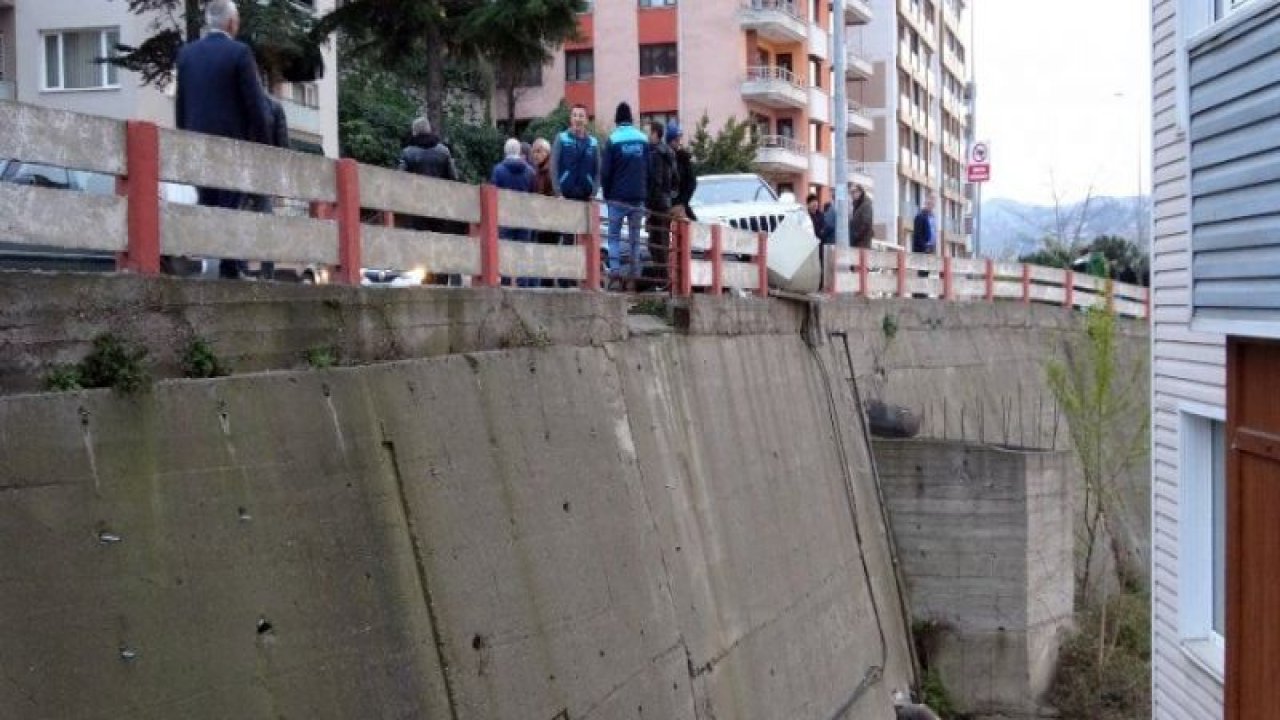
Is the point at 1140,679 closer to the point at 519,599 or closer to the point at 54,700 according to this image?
the point at 519,599

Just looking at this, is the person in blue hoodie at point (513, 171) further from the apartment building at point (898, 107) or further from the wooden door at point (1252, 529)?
the apartment building at point (898, 107)

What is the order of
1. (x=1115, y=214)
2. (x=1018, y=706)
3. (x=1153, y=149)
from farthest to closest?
(x=1115, y=214) → (x=1018, y=706) → (x=1153, y=149)

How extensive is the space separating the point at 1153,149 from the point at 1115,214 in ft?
277

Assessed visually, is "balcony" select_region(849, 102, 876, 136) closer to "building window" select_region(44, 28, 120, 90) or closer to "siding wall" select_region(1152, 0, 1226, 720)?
"building window" select_region(44, 28, 120, 90)

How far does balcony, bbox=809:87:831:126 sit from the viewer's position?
168ft

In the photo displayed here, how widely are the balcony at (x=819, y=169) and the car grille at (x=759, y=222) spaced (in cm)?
3175

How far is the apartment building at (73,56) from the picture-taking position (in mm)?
28078

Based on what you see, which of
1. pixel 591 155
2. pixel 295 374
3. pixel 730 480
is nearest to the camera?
pixel 295 374

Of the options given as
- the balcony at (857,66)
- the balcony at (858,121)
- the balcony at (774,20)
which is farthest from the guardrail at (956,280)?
the balcony at (857,66)

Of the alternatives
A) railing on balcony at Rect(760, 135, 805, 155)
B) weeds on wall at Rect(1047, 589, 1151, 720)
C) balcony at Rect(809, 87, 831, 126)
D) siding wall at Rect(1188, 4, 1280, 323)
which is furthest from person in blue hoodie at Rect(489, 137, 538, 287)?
balcony at Rect(809, 87, 831, 126)

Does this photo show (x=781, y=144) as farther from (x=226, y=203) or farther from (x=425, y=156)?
(x=226, y=203)

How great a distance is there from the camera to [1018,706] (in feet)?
47.4

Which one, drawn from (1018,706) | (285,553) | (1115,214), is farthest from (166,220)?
(1115,214)

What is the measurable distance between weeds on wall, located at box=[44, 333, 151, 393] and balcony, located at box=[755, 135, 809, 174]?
136ft
